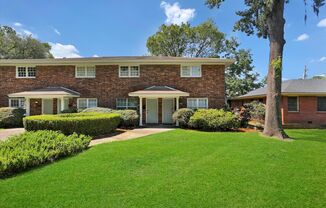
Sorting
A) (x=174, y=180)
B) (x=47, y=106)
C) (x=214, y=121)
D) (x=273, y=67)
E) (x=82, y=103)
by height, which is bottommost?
(x=174, y=180)

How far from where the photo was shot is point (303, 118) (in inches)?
877

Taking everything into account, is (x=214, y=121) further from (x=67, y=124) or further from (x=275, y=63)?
(x=67, y=124)

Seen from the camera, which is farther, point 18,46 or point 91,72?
point 18,46

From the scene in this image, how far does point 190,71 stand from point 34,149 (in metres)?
13.9

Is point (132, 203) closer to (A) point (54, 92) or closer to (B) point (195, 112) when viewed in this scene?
(B) point (195, 112)

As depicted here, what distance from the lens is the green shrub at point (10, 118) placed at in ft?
57.7

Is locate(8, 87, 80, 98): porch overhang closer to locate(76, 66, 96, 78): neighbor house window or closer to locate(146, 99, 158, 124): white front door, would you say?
locate(76, 66, 96, 78): neighbor house window

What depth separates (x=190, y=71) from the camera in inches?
784

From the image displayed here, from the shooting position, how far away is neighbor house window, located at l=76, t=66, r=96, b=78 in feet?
66.7

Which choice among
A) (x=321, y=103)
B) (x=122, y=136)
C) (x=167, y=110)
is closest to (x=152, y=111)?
(x=167, y=110)

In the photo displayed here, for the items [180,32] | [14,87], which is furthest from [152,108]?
[180,32]

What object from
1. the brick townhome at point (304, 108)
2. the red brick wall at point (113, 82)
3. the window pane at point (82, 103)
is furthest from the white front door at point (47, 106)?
the brick townhome at point (304, 108)

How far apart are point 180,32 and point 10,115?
25.4 m

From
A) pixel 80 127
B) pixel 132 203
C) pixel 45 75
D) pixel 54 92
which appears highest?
pixel 45 75
